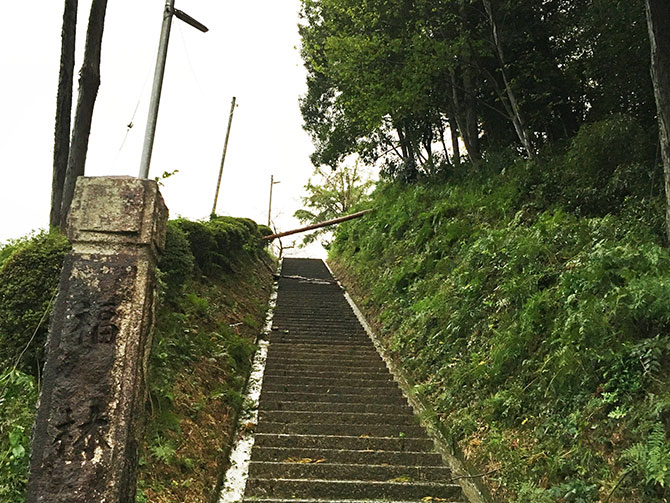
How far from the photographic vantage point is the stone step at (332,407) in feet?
23.6

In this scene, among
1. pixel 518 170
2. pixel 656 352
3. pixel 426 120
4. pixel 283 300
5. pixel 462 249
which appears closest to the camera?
pixel 656 352

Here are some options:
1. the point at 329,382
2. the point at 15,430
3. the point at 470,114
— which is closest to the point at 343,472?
the point at 329,382

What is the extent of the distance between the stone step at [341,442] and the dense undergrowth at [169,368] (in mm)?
563

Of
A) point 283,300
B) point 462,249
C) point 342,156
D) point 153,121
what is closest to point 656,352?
point 462,249

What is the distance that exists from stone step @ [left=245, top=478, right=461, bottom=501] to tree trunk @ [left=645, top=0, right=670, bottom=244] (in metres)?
3.99

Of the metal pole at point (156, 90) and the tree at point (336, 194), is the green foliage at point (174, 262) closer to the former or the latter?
the metal pole at point (156, 90)

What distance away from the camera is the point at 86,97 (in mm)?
7195

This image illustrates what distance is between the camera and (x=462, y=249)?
9680 mm

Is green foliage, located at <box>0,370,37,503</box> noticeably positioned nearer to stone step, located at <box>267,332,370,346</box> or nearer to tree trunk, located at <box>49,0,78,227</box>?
tree trunk, located at <box>49,0,78,227</box>

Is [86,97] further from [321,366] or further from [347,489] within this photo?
[347,489]

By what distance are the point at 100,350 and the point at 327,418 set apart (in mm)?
4292

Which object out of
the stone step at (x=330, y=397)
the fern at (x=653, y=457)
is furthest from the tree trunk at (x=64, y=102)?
the fern at (x=653, y=457)

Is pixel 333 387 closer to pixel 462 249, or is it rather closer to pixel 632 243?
pixel 462 249

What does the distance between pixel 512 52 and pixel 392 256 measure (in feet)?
19.2
